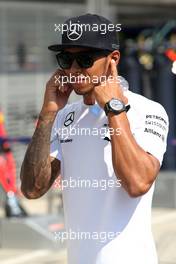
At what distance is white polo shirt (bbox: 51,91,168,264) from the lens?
89.9 inches

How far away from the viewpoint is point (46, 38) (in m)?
10.3

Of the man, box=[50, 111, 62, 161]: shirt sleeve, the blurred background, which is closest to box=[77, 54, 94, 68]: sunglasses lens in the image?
the man

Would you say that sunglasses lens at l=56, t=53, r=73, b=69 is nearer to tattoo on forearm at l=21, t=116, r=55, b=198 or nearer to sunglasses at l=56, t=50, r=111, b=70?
sunglasses at l=56, t=50, r=111, b=70

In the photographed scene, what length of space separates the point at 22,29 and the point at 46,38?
1.13 ft

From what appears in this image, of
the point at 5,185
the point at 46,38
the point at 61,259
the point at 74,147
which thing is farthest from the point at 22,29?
the point at 74,147

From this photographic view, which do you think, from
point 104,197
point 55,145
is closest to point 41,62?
point 55,145

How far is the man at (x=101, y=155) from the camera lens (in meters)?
2.22

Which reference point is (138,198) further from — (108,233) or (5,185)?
(5,185)

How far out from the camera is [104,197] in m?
2.31

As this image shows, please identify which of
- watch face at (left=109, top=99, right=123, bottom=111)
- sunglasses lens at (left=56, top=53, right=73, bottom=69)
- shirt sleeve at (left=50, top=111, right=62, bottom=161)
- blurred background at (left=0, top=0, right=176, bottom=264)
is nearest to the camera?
watch face at (left=109, top=99, right=123, bottom=111)

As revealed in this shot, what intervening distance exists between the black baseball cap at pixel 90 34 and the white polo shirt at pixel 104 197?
0.19m

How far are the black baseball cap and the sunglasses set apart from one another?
20 mm

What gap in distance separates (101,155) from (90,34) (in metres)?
0.36

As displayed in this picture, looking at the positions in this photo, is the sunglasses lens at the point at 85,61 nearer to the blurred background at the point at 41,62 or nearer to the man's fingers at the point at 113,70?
the man's fingers at the point at 113,70
